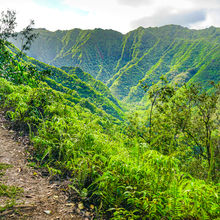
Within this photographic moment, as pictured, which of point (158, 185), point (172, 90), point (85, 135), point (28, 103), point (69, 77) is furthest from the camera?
point (69, 77)

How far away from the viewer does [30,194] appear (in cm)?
288

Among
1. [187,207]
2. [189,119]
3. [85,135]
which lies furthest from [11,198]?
[189,119]

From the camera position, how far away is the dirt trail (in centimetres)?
245

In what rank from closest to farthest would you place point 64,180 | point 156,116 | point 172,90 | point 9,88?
point 64,180, point 9,88, point 172,90, point 156,116

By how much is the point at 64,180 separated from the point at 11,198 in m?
1.02

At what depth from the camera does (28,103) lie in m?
5.67

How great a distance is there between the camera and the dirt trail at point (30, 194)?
245cm

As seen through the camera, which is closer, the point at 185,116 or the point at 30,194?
the point at 30,194

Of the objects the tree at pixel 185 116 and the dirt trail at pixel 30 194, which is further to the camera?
the tree at pixel 185 116

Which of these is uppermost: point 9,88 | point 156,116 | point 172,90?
point 172,90

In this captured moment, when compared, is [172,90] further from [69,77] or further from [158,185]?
[69,77]

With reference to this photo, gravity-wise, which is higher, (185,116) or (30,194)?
(185,116)

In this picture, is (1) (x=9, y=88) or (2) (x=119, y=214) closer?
(2) (x=119, y=214)

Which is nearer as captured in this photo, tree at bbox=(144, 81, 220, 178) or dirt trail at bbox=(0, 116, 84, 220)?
dirt trail at bbox=(0, 116, 84, 220)
